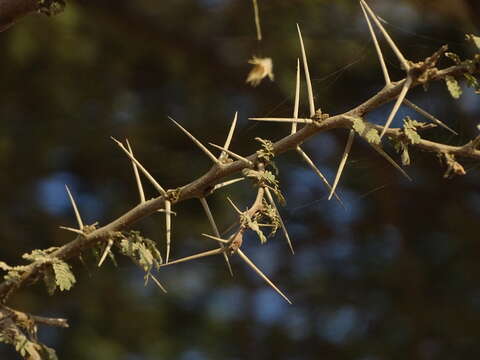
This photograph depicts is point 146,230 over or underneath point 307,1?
underneath

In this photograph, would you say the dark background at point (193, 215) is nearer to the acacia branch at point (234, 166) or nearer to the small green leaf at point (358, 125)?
the acacia branch at point (234, 166)

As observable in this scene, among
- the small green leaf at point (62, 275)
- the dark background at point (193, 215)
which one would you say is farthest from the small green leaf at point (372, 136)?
the dark background at point (193, 215)

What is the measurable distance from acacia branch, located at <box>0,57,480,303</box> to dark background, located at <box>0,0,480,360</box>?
2.02 m

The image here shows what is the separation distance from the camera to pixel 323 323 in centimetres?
344

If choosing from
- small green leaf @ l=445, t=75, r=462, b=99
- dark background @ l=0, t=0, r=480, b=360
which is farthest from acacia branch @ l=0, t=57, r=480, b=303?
dark background @ l=0, t=0, r=480, b=360

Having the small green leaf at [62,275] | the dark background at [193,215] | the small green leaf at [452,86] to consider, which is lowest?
the dark background at [193,215]

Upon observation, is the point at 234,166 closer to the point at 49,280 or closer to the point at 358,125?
the point at 358,125

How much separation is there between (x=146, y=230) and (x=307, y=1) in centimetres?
99

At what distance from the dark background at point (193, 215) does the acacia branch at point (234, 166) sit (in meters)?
2.02

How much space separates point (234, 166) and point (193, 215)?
259 cm

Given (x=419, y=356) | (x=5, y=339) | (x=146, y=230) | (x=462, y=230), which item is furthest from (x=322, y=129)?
(x=462, y=230)

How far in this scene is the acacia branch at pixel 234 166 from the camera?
0.86 m

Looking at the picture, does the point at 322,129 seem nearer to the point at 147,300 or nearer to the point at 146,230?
the point at 146,230

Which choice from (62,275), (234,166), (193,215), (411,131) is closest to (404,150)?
(411,131)
